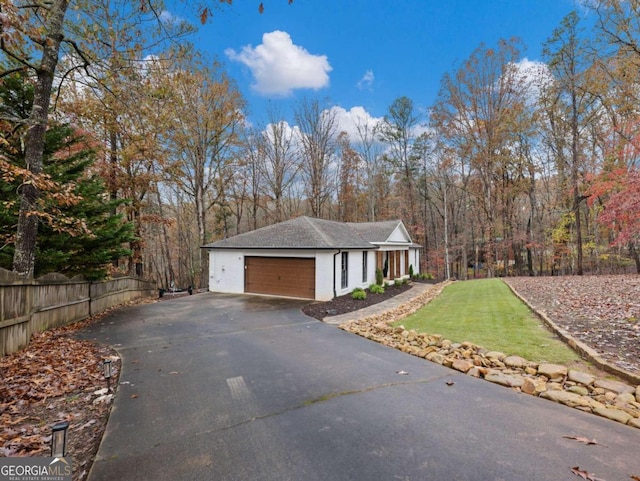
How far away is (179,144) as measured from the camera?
1766cm

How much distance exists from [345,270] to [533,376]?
1015 cm

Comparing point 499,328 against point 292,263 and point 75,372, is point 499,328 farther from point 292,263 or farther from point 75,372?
point 292,263

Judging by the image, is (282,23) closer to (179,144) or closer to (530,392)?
(530,392)

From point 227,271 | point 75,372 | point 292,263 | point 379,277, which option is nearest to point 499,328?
point 75,372

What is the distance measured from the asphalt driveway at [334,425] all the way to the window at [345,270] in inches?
328

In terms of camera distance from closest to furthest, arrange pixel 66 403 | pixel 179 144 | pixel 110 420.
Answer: pixel 110 420 → pixel 66 403 → pixel 179 144

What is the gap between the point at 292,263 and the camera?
13.6 meters

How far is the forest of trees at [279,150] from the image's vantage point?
6.39 m

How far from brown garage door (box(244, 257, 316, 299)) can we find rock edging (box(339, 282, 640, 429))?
6649 mm

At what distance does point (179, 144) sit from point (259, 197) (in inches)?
364

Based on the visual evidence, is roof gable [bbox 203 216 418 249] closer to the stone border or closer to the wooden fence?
the wooden fence

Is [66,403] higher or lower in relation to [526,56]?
lower

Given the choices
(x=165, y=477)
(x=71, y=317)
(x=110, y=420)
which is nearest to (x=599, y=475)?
(x=165, y=477)

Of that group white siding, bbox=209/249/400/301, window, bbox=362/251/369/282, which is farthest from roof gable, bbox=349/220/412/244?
white siding, bbox=209/249/400/301
